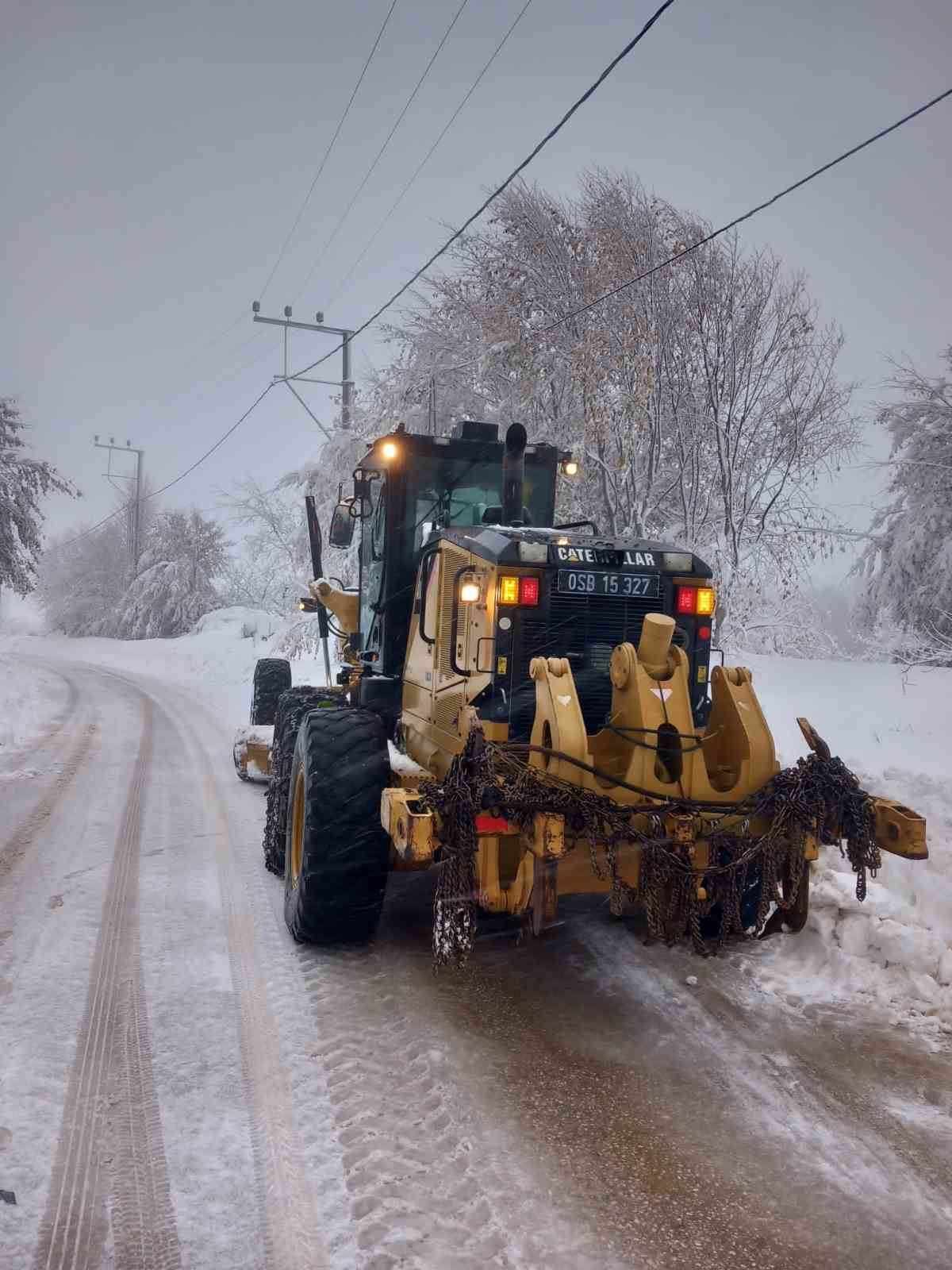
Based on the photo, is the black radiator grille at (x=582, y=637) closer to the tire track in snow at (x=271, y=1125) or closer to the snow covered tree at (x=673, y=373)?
the tire track in snow at (x=271, y=1125)

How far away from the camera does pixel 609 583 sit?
191 inches

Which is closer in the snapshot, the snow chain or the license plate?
the snow chain

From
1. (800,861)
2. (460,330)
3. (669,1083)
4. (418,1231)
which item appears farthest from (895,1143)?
(460,330)

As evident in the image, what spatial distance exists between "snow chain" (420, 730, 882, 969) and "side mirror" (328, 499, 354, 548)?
10.9 ft

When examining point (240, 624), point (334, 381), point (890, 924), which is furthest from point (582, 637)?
point (240, 624)

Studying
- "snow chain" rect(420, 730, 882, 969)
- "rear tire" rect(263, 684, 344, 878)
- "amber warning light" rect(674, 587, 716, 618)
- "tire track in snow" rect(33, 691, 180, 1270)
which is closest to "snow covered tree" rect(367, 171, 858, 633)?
"rear tire" rect(263, 684, 344, 878)

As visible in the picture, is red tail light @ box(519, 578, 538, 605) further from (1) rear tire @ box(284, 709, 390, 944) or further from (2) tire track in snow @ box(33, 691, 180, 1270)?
(2) tire track in snow @ box(33, 691, 180, 1270)

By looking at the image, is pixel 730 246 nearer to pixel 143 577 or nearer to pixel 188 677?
pixel 188 677

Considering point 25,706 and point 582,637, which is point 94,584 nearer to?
point 25,706

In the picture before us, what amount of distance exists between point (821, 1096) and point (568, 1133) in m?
1.06

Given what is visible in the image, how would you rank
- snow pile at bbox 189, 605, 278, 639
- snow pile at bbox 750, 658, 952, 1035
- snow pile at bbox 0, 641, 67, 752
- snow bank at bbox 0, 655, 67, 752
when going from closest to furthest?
snow pile at bbox 750, 658, 952, 1035 < snow bank at bbox 0, 655, 67, 752 < snow pile at bbox 0, 641, 67, 752 < snow pile at bbox 189, 605, 278, 639

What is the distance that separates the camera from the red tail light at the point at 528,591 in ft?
15.1

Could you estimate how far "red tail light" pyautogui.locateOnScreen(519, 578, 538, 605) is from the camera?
4.61 meters

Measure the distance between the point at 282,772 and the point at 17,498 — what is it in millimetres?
17652
